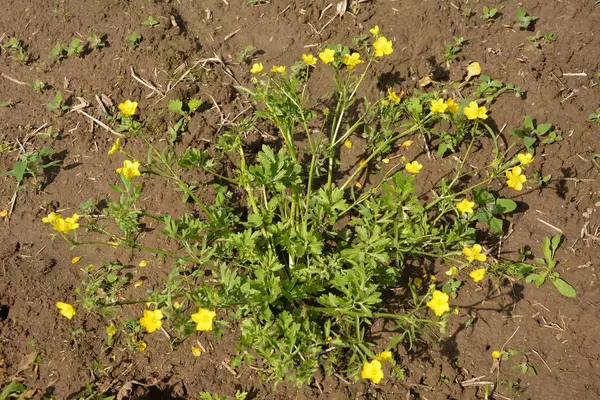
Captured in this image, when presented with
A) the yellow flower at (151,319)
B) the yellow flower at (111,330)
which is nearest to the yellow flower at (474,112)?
the yellow flower at (151,319)

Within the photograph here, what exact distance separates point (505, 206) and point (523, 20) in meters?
1.55

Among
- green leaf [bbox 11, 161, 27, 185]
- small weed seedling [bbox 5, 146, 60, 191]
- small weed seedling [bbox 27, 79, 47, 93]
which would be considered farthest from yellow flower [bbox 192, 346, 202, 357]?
small weed seedling [bbox 27, 79, 47, 93]

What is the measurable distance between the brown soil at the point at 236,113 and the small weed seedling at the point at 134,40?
5 cm

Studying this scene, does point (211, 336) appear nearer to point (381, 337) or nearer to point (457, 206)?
point (381, 337)

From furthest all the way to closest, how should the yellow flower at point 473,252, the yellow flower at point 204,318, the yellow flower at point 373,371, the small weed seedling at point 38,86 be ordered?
the small weed seedling at point 38,86, the yellow flower at point 473,252, the yellow flower at point 373,371, the yellow flower at point 204,318

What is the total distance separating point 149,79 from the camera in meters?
3.80

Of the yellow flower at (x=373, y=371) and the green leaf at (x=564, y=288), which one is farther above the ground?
the yellow flower at (x=373, y=371)

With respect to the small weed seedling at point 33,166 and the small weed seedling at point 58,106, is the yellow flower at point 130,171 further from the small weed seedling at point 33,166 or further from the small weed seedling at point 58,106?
the small weed seedling at point 58,106

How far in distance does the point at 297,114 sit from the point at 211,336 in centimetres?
145

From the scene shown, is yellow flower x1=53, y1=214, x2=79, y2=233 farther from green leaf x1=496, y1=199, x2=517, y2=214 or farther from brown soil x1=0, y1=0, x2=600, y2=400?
green leaf x1=496, y1=199, x2=517, y2=214

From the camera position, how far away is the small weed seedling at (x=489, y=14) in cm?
382

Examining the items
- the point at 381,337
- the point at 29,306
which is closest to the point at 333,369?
the point at 381,337

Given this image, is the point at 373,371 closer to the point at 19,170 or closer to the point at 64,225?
the point at 64,225

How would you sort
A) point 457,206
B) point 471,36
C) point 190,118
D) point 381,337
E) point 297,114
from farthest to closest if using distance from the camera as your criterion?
point 471,36, point 190,118, point 297,114, point 381,337, point 457,206
